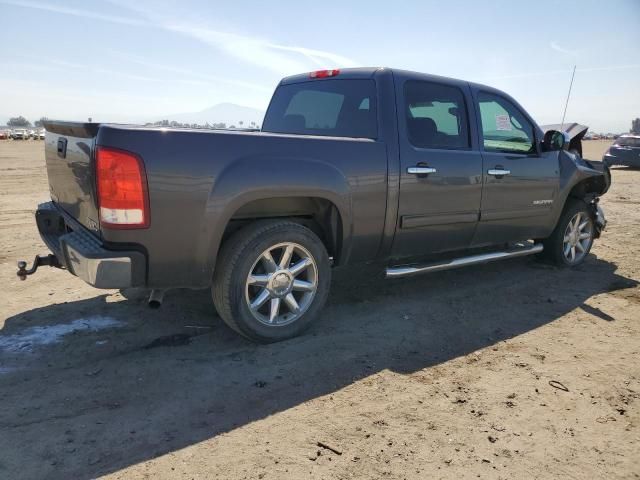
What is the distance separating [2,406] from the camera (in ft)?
8.56

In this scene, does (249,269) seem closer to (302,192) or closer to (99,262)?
(302,192)

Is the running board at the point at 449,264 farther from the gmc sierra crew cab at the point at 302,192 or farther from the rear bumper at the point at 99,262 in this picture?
the rear bumper at the point at 99,262

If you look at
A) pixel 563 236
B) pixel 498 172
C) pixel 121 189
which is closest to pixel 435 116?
pixel 498 172

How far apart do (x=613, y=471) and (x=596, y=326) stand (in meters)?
1.96

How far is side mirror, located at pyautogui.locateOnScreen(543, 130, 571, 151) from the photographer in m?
4.90

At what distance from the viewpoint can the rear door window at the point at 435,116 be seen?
396 centimetres

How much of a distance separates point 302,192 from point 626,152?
18.5 m

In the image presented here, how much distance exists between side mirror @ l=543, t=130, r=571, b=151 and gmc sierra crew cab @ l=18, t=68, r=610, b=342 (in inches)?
0.5

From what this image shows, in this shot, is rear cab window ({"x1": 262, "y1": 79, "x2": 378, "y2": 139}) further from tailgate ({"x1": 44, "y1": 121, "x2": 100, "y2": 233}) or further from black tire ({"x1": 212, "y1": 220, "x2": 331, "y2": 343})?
tailgate ({"x1": 44, "y1": 121, "x2": 100, "y2": 233})

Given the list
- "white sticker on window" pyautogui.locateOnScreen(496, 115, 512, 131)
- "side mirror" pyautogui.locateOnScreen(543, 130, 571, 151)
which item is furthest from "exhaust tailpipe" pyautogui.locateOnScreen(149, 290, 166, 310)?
"side mirror" pyautogui.locateOnScreen(543, 130, 571, 151)

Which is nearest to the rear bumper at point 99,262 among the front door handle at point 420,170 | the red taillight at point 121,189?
the red taillight at point 121,189

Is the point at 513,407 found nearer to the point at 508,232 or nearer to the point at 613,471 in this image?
the point at 613,471

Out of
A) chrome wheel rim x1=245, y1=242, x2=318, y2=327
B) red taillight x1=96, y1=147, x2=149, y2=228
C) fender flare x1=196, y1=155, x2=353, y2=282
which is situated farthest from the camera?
chrome wheel rim x1=245, y1=242, x2=318, y2=327

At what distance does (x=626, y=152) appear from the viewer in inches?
701
